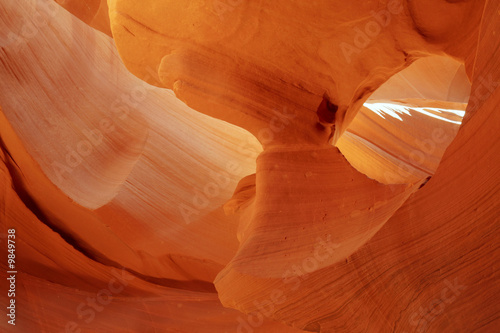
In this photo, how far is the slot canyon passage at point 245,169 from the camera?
2.10 m

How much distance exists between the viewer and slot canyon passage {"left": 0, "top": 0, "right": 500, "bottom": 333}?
2.10 m

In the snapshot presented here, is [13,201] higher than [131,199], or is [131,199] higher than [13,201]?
[131,199]

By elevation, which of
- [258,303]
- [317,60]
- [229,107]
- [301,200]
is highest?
[317,60]

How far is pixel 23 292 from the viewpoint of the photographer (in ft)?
13.4

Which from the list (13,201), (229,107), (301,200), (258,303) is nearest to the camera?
(258,303)

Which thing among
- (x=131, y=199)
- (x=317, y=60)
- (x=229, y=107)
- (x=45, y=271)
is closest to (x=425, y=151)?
(x=317, y=60)

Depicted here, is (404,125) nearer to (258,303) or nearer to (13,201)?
(258,303)

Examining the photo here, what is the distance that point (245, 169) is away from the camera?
15.2 ft

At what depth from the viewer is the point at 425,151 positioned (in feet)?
14.8

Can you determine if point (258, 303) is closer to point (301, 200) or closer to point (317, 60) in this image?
point (301, 200)

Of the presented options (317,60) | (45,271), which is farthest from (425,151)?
(45,271)

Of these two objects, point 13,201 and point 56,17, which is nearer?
point 13,201

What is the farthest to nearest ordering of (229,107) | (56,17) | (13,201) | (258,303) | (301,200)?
(56,17)
(13,201)
(229,107)
(301,200)
(258,303)

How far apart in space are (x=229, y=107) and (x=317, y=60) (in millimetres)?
609
